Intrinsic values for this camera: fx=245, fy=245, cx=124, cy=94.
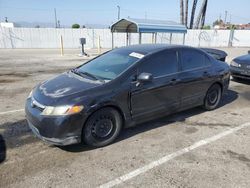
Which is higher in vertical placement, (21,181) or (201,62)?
(201,62)

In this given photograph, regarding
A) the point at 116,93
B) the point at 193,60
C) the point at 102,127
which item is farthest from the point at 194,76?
the point at 102,127

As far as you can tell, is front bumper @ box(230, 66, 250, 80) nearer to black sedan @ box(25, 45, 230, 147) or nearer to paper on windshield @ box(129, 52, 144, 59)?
black sedan @ box(25, 45, 230, 147)

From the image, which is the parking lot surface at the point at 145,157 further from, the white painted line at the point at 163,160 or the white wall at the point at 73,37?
the white wall at the point at 73,37

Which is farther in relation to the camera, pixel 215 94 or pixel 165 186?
pixel 215 94

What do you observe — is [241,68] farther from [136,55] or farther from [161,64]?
[136,55]

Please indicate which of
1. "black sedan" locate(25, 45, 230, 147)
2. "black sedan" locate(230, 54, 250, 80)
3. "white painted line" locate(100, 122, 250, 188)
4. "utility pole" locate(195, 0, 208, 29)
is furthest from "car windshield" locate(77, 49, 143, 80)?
"utility pole" locate(195, 0, 208, 29)

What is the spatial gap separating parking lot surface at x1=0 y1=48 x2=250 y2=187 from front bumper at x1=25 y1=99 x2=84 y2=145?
27cm

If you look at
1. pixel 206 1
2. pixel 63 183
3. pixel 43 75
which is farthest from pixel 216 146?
pixel 206 1

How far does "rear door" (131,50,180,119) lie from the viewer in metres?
4.13

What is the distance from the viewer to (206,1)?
3388 centimetres

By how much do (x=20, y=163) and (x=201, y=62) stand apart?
3.94 m

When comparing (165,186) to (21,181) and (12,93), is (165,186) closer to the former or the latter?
(21,181)

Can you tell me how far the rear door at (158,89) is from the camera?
4133 millimetres

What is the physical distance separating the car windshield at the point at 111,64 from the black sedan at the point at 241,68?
521 cm
